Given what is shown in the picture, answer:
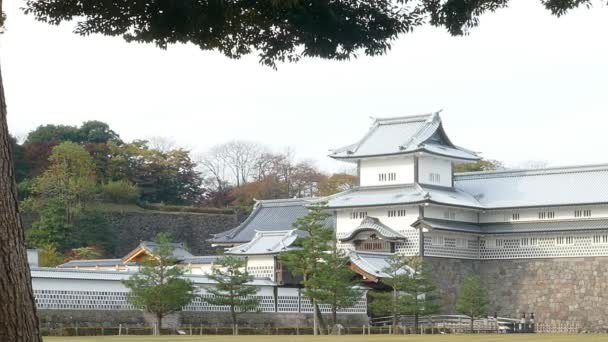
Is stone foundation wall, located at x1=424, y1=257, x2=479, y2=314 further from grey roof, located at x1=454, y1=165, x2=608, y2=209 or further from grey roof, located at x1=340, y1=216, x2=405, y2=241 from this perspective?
grey roof, located at x1=454, y1=165, x2=608, y2=209

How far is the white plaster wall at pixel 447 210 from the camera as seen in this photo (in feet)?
143

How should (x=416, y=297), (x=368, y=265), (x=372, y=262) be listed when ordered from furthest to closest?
(x=372, y=262), (x=368, y=265), (x=416, y=297)

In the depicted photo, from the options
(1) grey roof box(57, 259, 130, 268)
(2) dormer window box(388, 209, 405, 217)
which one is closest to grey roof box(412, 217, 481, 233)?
(2) dormer window box(388, 209, 405, 217)

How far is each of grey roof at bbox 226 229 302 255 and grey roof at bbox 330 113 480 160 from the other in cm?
397

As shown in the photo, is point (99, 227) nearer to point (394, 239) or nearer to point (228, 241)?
point (228, 241)

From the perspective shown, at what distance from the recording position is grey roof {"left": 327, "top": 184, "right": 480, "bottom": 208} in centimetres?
4328

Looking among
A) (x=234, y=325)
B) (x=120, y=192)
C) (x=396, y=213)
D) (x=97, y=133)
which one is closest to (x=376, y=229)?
(x=396, y=213)

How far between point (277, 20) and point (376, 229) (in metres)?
35.0

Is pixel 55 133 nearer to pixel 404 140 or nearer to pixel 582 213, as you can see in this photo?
pixel 404 140

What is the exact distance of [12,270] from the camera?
5527 mm

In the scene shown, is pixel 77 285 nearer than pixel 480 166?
Yes

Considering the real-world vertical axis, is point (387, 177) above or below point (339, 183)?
below

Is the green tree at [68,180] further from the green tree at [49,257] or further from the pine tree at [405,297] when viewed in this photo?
the pine tree at [405,297]

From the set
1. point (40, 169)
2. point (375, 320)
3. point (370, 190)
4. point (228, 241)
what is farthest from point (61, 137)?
point (375, 320)
